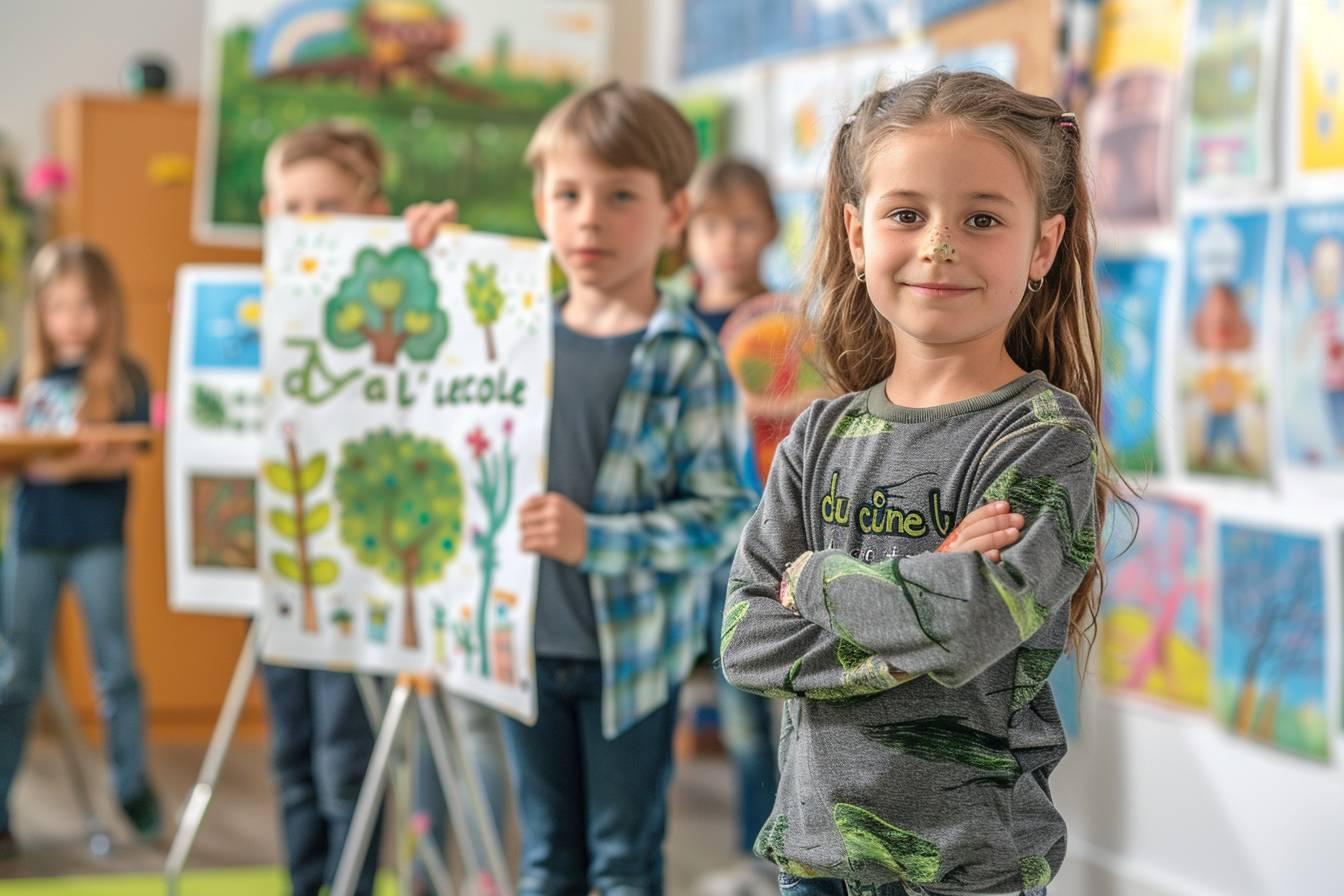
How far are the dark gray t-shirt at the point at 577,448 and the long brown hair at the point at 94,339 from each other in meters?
1.77

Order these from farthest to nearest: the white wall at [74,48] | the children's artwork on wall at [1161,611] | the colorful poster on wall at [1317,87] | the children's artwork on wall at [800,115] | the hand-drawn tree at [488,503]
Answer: the white wall at [74,48] < the children's artwork on wall at [800,115] < the children's artwork on wall at [1161,611] < the colorful poster on wall at [1317,87] < the hand-drawn tree at [488,503]

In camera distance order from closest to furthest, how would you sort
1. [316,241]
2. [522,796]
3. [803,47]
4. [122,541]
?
[522,796] → [316,241] → [122,541] → [803,47]

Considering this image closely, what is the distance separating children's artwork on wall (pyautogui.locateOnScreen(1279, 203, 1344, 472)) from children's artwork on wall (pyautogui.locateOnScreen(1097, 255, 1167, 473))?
0.32 metres

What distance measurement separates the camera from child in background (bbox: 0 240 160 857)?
11.3 ft

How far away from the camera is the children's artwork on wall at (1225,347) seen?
8.44 ft

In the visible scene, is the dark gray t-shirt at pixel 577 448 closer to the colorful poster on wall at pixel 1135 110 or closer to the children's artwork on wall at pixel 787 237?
the colorful poster on wall at pixel 1135 110

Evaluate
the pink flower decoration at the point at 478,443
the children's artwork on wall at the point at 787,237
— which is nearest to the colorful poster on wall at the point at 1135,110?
the children's artwork on wall at the point at 787,237

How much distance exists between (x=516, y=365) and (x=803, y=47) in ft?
7.55

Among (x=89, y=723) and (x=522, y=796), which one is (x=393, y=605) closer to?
(x=522, y=796)

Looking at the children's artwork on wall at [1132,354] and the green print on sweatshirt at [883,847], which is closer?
the green print on sweatshirt at [883,847]

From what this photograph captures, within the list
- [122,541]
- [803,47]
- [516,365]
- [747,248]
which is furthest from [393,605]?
[803,47]

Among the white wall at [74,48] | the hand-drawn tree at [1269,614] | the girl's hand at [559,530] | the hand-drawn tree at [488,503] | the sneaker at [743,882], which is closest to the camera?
the girl's hand at [559,530]

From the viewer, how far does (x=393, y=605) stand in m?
2.21

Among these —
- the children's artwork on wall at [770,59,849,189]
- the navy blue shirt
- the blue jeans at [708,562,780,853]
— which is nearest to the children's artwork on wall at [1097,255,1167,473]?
the blue jeans at [708,562,780,853]
